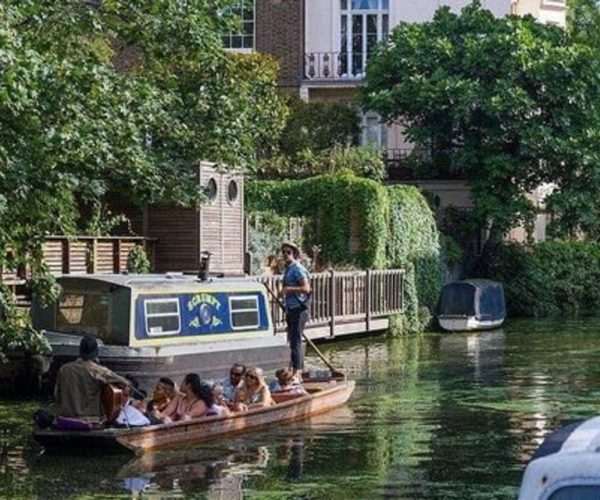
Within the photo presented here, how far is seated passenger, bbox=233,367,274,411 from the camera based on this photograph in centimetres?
1859

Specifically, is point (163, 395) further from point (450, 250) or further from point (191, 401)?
point (450, 250)

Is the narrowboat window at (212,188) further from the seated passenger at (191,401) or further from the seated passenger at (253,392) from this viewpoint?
the seated passenger at (191,401)

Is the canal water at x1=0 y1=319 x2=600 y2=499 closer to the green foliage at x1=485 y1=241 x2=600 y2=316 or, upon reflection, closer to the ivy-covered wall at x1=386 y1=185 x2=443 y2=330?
the ivy-covered wall at x1=386 y1=185 x2=443 y2=330

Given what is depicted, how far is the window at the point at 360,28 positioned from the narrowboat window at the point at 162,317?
1244 inches

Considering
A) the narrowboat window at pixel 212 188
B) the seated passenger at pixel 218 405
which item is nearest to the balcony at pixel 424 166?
the narrowboat window at pixel 212 188

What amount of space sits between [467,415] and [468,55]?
2533 cm

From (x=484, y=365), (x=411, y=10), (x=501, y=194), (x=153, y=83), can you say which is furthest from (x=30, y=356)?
(x=411, y=10)

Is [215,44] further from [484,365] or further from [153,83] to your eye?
[484,365]

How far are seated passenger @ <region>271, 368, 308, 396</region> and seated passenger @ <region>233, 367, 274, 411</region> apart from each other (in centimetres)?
90

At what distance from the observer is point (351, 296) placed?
111 feet

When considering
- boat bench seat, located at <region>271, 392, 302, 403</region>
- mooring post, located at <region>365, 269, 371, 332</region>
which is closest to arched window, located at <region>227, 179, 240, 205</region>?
mooring post, located at <region>365, 269, 371, 332</region>

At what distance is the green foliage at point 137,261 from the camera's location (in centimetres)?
2681

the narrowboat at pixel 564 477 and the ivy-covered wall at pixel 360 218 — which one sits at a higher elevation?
the ivy-covered wall at pixel 360 218

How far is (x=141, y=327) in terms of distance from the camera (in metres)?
19.4
